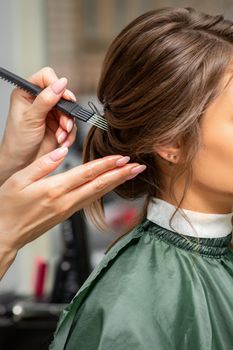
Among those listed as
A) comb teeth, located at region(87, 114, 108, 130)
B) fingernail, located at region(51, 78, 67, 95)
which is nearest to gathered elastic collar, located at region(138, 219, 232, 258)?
comb teeth, located at region(87, 114, 108, 130)

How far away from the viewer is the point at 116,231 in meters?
2.56

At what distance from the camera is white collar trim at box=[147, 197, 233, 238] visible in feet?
4.05

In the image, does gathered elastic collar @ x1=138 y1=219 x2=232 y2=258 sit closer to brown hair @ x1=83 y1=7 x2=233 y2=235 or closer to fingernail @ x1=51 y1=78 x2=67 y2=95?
brown hair @ x1=83 y1=7 x2=233 y2=235

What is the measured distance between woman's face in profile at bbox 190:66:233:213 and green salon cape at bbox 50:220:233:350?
12 cm

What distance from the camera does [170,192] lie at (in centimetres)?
126

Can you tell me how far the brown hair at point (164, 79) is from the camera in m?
1.14

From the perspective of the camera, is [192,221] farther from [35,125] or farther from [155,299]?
[35,125]

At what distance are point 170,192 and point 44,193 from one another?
293mm

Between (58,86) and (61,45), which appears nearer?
(58,86)

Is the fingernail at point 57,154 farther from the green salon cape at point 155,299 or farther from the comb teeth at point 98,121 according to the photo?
the green salon cape at point 155,299

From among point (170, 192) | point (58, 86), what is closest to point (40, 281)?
point (170, 192)

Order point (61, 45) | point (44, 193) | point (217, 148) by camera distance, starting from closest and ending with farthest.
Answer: point (44, 193), point (217, 148), point (61, 45)

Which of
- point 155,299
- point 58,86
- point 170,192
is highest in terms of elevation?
point 58,86

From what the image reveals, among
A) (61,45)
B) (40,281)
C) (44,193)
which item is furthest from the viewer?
(61,45)
